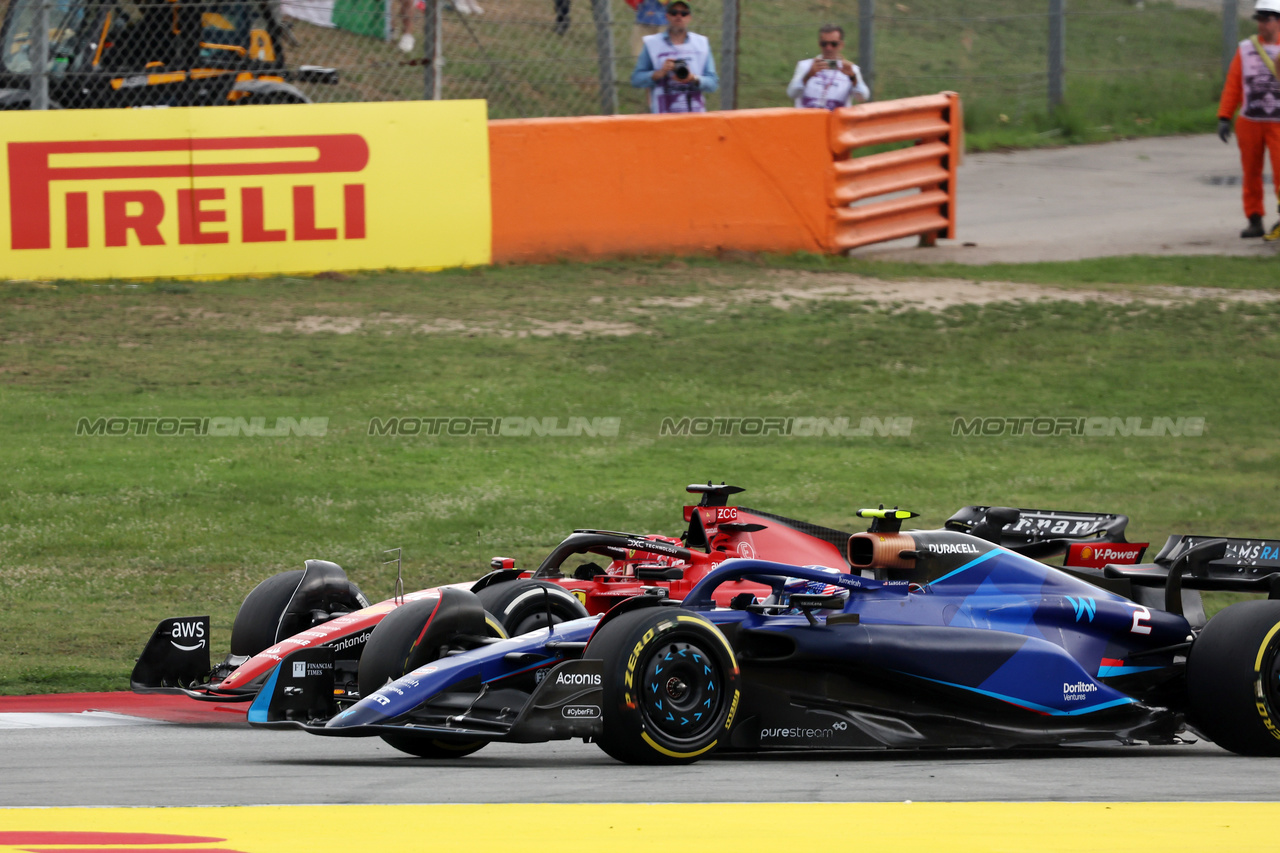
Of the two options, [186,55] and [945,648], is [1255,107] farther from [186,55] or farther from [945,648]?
[945,648]

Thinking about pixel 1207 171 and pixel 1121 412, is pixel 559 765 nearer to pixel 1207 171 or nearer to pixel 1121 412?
pixel 1121 412

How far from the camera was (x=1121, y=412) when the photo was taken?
45.1 ft

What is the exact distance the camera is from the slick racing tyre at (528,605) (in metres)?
7.78

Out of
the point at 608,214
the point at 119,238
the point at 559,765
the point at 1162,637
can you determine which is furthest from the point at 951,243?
the point at 559,765

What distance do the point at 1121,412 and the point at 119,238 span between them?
26.0 ft

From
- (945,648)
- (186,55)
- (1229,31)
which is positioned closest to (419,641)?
(945,648)

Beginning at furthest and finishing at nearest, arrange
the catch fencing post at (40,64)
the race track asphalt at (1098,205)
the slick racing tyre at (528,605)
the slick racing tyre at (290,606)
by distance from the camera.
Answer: the race track asphalt at (1098,205) < the catch fencing post at (40,64) < the slick racing tyre at (290,606) < the slick racing tyre at (528,605)

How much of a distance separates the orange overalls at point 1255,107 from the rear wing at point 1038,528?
9623 mm

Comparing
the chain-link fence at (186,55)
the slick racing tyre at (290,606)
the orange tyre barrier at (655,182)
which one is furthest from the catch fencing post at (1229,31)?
the slick racing tyre at (290,606)

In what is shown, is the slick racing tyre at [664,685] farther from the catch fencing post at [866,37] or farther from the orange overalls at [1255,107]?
the catch fencing post at [866,37]

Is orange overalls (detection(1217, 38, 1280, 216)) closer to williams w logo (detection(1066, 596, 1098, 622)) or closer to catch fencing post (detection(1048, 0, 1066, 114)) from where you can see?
catch fencing post (detection(1048, 0, 1066, 114))

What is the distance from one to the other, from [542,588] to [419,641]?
3.81 feet

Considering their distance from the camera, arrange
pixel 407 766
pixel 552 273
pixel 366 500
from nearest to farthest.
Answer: pixel 407 766
pixel 366 500
pixel 552 273

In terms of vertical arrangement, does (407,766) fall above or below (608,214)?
below
